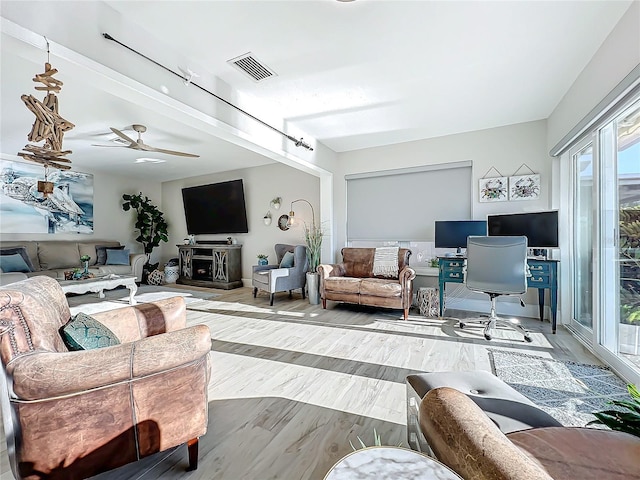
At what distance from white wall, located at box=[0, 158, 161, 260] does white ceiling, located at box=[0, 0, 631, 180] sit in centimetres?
251

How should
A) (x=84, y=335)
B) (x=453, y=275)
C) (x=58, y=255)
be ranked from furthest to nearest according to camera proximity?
(x=58, y=255), (x=453, y=275), (x=84, y=335)

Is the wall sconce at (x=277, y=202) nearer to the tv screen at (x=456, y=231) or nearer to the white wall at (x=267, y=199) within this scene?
the white wall at (x=267, y=199)

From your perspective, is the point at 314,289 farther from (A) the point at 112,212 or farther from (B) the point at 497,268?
(A) the point at 112,212

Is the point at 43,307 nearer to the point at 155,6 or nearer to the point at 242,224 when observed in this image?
the point at 155,6

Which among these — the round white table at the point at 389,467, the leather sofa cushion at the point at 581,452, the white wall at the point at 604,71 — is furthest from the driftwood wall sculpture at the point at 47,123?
the white wall at the point at 604,71

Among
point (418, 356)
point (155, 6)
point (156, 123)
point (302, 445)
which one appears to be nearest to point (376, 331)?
point (418, 356)

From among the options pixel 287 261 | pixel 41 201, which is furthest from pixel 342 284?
pixel 41 201

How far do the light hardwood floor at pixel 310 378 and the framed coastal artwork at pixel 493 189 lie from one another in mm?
1705

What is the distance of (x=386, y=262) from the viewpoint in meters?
4.25

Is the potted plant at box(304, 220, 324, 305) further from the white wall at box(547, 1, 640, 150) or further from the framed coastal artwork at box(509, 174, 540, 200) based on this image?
the white wall at box(547, 1, 640, 150)

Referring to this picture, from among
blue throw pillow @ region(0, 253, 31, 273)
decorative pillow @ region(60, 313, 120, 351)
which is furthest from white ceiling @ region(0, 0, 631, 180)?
blue throw pillow @ region(0, 253, 31, 273)

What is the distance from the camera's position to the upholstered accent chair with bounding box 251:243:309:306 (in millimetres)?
4602

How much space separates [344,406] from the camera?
1.84m

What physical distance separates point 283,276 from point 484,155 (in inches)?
136
